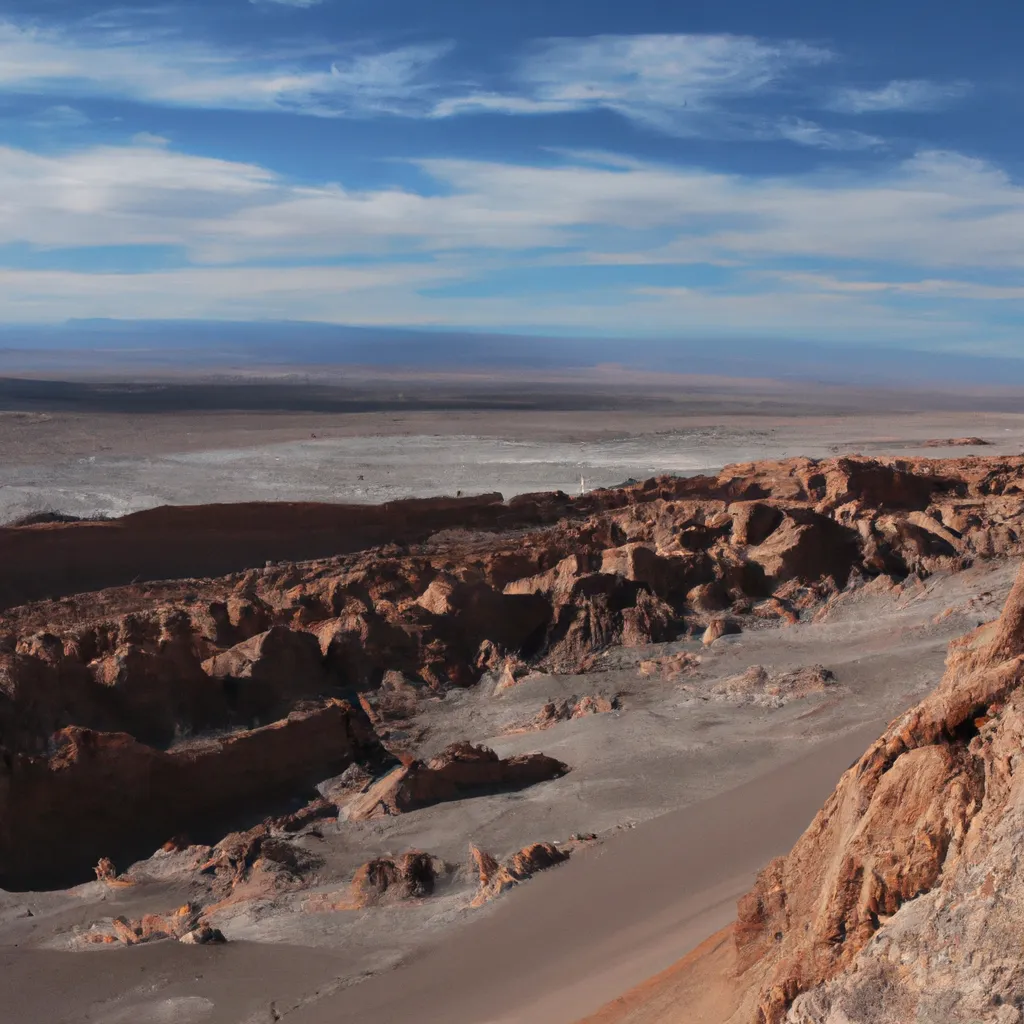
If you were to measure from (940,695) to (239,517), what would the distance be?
69.4ft

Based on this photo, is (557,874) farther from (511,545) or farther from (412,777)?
(511,545)

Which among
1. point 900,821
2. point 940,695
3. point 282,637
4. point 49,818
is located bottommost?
point 49,818

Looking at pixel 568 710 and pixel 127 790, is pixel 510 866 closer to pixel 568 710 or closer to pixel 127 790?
pixel 127 790

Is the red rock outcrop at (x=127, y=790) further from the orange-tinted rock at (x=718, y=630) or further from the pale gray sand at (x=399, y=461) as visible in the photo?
the pale gray sand at (x=399, y=461)

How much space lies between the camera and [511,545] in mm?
21359

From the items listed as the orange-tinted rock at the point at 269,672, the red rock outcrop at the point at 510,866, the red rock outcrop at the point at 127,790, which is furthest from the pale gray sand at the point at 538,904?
the orange-tinted rock at the point at 269,672

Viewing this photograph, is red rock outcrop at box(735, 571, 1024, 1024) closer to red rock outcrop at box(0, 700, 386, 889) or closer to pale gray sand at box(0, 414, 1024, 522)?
red rock outcrop at box(0, 700, 386, 889)

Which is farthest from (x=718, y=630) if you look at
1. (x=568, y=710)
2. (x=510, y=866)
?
(x=510, y=866)

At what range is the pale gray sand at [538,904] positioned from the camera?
7.01 meters

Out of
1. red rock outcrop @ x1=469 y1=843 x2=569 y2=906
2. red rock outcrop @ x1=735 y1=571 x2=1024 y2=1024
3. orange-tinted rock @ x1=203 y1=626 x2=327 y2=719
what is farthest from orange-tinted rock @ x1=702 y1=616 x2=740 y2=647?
red rock outcrop @ x1=735 y1=571 x2=1024 y2=1024

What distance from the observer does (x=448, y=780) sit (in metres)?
10.2

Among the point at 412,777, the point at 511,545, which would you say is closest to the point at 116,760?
the point at 412,777

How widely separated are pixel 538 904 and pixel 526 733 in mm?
4664

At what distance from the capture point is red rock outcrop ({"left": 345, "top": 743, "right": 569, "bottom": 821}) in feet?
32.7
